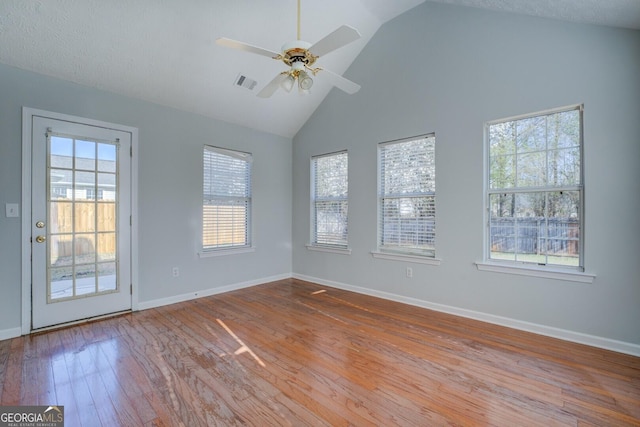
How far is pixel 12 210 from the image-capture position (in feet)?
9.43

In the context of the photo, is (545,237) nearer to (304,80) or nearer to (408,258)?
(408,258)

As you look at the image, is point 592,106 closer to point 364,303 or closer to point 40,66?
point 364,303

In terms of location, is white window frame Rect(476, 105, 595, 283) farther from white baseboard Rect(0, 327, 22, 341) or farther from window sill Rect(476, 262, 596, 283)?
white baseboard Rect(0, 327, 22, 341)

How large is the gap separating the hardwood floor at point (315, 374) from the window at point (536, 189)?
0.89 metres

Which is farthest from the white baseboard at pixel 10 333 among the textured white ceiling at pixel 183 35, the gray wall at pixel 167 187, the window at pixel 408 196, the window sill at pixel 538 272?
the window sill at pixel 538 272

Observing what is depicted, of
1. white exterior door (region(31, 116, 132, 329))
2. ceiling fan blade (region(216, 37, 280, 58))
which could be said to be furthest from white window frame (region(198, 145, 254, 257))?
ceiling fan blade (region(216, 37, 280, 58))

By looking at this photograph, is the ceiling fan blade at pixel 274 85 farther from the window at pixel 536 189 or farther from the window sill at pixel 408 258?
the window sill at pixel 408 258

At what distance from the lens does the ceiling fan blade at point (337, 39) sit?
2029 mm

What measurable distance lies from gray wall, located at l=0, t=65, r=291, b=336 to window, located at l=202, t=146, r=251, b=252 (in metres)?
0.13

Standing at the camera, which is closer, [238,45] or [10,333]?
[238,45]

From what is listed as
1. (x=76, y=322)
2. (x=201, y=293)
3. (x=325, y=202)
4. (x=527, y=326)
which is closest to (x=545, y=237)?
(x=527, y=326)

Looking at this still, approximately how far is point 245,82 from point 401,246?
3.12m

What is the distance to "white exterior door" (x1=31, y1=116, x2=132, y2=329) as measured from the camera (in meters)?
3.03

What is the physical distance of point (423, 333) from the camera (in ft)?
9.77
